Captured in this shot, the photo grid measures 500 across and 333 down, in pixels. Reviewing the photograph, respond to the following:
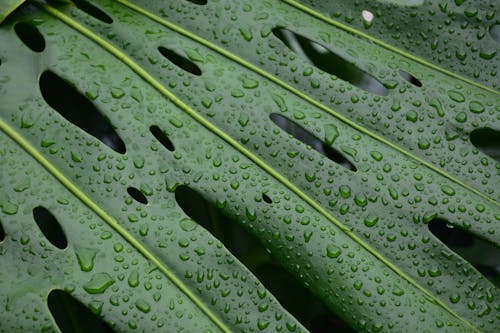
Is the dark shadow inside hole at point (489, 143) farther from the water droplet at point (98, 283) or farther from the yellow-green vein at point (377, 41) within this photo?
the water droplet at point (98, 283)

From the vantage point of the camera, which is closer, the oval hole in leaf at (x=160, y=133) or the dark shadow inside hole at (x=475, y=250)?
the oval hole in leaf at (x=160, y=133)

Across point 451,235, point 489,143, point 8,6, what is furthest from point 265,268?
point 8,6

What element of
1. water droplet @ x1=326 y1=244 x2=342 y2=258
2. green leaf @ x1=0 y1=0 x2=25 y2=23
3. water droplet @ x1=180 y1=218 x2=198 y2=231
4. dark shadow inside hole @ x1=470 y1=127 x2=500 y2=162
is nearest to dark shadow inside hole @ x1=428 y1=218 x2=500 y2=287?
dark shadow inside hole @ x1=470 y1=127 x2=500 y2=162

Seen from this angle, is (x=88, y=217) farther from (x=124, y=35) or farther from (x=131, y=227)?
(x=124, y=35)

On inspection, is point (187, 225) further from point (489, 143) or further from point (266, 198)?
point (489, 143)

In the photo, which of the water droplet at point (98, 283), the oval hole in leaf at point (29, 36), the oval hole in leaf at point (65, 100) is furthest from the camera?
the oval hole in leaf at point (65, 100)

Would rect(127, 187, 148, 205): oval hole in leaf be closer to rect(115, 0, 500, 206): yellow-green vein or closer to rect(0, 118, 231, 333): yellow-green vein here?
rect(0, 118, 231, 333): yellow-green vein

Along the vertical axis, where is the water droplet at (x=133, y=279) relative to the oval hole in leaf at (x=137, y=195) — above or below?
below

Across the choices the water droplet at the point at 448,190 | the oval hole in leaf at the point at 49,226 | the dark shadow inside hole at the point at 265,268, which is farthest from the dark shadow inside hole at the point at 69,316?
the water droplet at the point at 448,190
